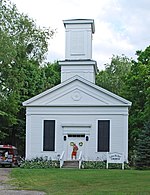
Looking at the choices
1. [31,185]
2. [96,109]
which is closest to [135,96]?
[96,109]

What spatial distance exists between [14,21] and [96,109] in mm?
8597

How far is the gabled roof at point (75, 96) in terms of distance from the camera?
35625mm

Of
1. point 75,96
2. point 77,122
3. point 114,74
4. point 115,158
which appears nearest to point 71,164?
point 77,122

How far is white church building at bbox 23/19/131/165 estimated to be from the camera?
3528 cm

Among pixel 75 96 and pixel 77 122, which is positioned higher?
pixel 75 96

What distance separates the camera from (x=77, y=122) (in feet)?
117

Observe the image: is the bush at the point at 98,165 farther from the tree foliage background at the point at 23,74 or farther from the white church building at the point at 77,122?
the tree foliage background at the point at 23,74

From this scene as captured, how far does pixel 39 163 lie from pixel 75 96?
5374 millimetres

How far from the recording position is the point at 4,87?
127 ft

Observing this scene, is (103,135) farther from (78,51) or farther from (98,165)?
(78,51)

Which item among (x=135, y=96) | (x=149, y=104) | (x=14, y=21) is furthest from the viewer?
(x=135, y=96)

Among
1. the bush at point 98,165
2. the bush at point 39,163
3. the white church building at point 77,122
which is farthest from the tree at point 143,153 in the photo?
the bush at point 39,163

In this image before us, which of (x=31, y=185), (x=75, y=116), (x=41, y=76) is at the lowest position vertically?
(x=31, y=185)

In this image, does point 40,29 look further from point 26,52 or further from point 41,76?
point 41,76
